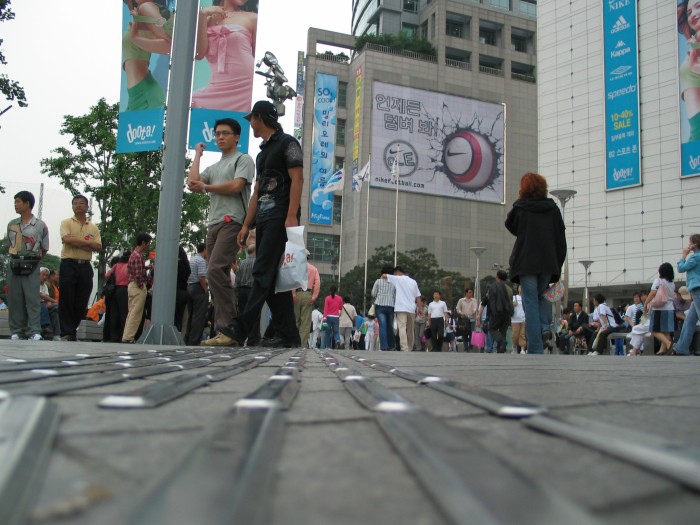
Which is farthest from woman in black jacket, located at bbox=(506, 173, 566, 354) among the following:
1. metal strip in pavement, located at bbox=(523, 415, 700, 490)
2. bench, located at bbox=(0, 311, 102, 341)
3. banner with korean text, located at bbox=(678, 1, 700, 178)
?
banner with korean text, located at bbox=(678, 1, 700, 178)

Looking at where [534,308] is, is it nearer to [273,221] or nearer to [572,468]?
[273,221]

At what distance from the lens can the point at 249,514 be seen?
1.47 feet

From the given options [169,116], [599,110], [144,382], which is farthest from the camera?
[599,110]

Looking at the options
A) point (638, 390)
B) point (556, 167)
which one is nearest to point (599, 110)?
point (556, 167)

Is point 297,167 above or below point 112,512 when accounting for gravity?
above

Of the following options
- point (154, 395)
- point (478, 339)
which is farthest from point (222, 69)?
point (478, 339)

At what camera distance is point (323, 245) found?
218 feet

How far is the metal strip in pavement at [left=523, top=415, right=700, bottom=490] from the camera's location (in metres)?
0.57

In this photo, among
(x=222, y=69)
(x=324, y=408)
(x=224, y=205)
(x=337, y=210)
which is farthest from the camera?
(x=337, y=210)

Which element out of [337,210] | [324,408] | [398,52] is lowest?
[324,408]

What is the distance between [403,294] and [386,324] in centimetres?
69

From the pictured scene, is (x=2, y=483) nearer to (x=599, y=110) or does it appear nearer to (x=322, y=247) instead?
(x=599, y=110)

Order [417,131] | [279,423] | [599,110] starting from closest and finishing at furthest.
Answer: [279,423]
[599,110]
[417,131]

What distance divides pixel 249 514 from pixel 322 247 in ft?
217
